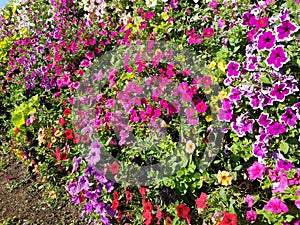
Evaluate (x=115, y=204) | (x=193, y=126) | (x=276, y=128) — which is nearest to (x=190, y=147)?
(x=193, y=126)

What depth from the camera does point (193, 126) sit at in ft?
7.95

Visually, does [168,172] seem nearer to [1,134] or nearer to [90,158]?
[90,158]

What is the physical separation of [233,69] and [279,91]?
307 millimetres

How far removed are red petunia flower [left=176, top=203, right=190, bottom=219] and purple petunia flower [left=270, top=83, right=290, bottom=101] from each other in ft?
2.51

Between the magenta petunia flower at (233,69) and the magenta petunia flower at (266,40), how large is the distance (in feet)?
0.60

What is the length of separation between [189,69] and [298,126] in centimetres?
84

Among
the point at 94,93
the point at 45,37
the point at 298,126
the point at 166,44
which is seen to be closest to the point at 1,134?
the point at 45,37

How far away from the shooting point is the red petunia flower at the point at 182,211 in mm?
2242

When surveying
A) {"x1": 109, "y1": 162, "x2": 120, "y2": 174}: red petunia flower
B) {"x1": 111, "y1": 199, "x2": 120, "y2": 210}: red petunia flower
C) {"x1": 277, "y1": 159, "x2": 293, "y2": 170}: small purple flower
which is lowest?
{"x1": 111, "y1": 199, "x2": 120, "y2": 210}: red petunia flower

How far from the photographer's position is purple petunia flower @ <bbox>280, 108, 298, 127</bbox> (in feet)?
7.15

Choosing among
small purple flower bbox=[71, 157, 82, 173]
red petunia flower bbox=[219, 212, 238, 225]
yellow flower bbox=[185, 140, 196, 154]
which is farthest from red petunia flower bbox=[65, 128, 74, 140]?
red petunia flower bbox=[219, 212, 238, 225]

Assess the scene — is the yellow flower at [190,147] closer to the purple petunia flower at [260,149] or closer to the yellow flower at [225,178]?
the yellow flower at [225,178]

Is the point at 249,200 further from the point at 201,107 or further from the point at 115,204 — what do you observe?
the point at 115,204

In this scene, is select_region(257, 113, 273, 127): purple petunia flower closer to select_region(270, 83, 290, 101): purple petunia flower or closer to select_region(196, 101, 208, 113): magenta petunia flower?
select_region(270, 83, 290, 101): purple petunia flower
